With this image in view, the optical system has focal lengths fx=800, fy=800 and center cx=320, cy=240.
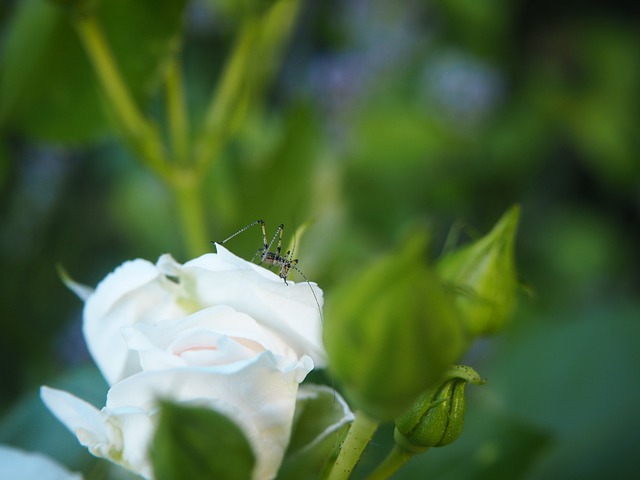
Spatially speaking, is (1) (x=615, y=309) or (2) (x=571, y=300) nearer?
(1) (x=615, y=309)

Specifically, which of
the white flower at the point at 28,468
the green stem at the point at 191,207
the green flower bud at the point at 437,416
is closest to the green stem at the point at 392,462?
the green flower bud at the point at 437,416

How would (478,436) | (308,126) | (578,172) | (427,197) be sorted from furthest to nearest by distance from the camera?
(578,172) < (427,197) < (308,126) < (478,436)

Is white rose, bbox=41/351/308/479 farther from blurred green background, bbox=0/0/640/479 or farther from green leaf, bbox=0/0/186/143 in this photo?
green leaf, bbox=0/0/186/143

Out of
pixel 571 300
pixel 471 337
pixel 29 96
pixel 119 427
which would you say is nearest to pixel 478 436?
pixel 471 337

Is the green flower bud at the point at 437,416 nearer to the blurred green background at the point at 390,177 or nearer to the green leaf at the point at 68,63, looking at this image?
the blurred green background at the point at 390,177

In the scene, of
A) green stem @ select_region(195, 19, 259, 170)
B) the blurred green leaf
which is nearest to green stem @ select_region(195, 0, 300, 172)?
green stem @ select_region(195, 19, 259, 170)

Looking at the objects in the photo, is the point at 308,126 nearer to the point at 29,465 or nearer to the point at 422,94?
the point at 29,465
